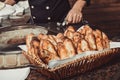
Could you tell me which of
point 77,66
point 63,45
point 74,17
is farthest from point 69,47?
point 74,17

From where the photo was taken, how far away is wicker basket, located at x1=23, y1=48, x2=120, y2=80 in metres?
1.94

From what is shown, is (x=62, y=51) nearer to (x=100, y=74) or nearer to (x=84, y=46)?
(x=84, y=46)

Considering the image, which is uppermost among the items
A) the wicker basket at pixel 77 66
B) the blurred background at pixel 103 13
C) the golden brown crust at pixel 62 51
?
the golden brown crust at pixel 62 51

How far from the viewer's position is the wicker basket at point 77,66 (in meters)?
1.94

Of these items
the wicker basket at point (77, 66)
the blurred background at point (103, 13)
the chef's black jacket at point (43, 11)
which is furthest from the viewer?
the blurred background at point (103, 13)

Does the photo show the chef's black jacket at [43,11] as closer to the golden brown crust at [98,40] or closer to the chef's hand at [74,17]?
the chef's hand at [74,17]

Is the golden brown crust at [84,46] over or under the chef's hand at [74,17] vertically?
over

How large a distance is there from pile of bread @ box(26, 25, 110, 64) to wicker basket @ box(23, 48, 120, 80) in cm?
7

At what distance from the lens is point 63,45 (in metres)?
2.04

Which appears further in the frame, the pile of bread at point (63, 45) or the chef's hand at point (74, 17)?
the chef's hand at point (74, 17)

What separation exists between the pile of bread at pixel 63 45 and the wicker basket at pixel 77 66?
69 millimetres

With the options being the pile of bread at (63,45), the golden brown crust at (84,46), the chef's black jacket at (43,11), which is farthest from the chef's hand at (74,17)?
the golden brown crust at (84,46)

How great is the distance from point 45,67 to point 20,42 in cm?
65

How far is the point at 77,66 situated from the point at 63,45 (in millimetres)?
193
